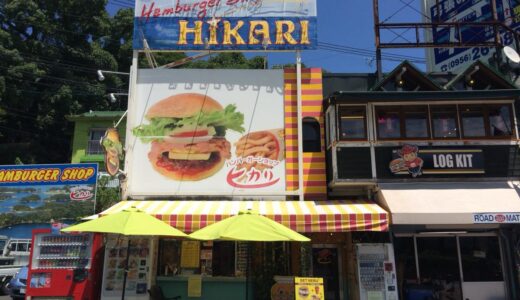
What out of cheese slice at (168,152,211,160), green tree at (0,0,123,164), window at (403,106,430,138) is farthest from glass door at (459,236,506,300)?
green tree at (0,0,123,164)

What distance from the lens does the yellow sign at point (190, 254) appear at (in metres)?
13.0

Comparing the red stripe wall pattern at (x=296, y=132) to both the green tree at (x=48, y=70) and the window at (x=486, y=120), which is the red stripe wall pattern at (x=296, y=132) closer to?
the window at (x=486, y=120)

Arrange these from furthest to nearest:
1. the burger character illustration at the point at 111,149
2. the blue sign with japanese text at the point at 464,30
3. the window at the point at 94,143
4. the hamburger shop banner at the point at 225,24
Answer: the window at the point at 94,143
the blue sign with japanese text at the point at 464,30
the hamburger shop banner at the point at 225,24
the burger character illustration at the point at 111,149

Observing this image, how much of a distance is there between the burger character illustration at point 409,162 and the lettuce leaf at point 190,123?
4.84 meters

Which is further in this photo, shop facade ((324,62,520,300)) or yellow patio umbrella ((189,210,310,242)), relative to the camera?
shop facade ((324,62,520,300))

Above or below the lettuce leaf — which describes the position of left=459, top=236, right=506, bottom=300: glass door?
below

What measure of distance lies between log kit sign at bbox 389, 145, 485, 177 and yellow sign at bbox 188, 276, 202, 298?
6.54 m

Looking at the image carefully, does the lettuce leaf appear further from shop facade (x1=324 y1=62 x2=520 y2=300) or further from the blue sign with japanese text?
the blue sign with japanese text

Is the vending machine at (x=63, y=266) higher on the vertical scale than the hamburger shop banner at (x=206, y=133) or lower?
lower

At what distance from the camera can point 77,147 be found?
30.4 metres

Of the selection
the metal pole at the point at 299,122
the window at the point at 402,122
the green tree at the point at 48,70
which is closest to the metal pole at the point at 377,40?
the window at the point at 402,122

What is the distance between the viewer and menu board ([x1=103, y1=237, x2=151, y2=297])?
11945mm

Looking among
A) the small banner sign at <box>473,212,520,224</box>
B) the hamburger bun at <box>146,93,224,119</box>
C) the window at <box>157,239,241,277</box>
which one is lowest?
the window at <box>157,239,241,277</box>

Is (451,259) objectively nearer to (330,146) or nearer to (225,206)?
(330,146)
